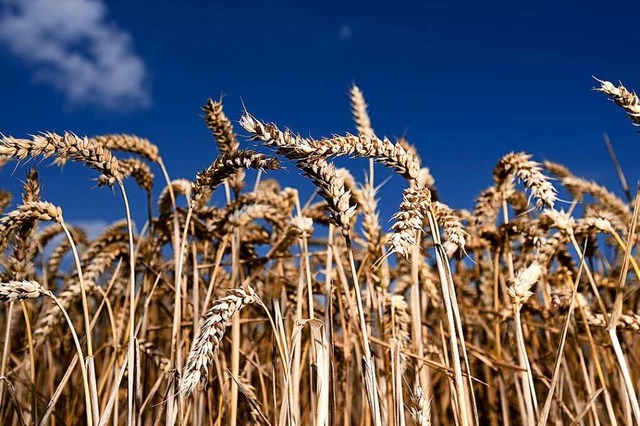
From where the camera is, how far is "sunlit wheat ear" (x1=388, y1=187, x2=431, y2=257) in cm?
134

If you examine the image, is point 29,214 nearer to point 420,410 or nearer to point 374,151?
point 374,151

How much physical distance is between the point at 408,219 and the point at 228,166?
2.42ft

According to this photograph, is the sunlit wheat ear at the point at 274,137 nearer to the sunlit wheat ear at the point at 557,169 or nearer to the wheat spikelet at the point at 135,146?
the wheat spikelet at the point at 135,146

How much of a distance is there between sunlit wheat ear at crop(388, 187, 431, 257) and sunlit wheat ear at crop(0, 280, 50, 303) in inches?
37.2

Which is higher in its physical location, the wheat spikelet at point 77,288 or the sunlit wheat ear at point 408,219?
the wheat spikelet at point 77,288

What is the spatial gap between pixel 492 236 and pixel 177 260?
1.60 meters

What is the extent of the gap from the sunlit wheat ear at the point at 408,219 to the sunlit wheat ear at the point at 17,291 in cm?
95

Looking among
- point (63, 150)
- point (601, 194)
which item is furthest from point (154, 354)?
point (601, 194)

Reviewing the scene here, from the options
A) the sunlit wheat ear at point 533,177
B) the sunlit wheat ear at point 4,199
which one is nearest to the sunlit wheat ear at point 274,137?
the sunlit wheat ear at point 533,177

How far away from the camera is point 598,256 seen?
396 centimetres

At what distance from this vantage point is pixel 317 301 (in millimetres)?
3496

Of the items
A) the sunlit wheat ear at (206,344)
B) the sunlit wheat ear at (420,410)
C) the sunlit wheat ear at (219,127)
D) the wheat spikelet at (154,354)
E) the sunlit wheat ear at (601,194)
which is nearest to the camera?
the sunlit wheat ear at (206,344)

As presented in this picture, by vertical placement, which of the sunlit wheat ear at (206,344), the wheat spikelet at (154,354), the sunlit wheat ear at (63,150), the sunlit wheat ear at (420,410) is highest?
the sunlit wheat ear at (63,150)

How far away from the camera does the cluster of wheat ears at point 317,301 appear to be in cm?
155
